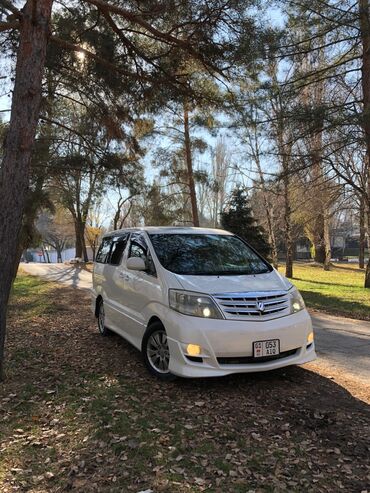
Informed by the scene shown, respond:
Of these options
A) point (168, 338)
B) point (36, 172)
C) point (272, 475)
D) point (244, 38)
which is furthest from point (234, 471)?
point (36, 172)

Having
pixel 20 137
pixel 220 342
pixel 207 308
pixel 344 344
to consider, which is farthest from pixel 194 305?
pixel 344 344

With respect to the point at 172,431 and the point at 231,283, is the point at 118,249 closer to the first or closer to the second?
the point at 231,283

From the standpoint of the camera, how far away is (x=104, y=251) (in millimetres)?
7836

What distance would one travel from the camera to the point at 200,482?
314 cm

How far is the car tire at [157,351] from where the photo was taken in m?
5.03

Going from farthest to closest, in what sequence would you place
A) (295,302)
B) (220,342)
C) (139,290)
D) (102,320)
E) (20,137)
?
(102,320) < (139,290) < (20,137) < (295,302) < (220,342)

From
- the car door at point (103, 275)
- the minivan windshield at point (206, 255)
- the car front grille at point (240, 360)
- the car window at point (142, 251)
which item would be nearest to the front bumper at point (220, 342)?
the car front grille at point (240, 360)

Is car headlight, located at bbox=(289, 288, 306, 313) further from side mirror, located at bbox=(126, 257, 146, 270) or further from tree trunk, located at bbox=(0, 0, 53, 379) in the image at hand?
tree trunk, located at bbox=(0, 0, 53, 379)

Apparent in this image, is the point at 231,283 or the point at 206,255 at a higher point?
the point at 206,255

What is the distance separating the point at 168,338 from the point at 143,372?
2.98ft

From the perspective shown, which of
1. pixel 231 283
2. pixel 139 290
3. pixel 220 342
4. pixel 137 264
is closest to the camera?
pixel 220 342

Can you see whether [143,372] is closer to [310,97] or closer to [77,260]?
[310,97]

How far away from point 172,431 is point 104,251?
14.4ft

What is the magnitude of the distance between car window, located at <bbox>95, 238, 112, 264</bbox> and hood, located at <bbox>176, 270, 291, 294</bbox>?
279 cm
